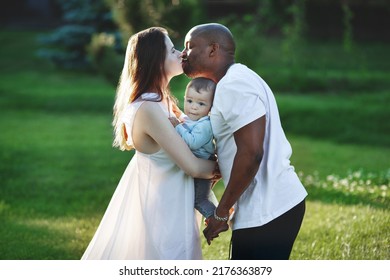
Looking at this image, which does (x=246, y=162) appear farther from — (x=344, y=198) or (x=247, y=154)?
(x=344, y=198)

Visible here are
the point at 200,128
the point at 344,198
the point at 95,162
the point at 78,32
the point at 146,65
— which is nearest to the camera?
the point at 200,128

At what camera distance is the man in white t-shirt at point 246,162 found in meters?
3.23

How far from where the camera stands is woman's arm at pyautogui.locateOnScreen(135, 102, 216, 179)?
3.51 metres

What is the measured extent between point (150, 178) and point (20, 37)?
625 inches

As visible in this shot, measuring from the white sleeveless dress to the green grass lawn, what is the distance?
1491 mm

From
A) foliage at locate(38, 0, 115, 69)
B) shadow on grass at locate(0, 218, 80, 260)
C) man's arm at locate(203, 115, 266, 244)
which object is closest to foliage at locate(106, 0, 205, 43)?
shadow on grass at locate(0, 218, 80, 260)

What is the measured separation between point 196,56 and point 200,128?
32 cm

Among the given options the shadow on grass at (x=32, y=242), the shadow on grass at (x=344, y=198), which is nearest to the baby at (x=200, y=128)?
the shadow on grass at (x=32, y=242)

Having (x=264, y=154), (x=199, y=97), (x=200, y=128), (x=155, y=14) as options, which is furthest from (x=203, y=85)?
(x=155, y=14)

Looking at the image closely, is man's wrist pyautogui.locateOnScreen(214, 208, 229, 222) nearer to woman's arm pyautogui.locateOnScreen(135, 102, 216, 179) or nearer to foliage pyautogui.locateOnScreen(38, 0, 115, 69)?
woman's arm pyautogui.locateOnScreen(135, 102, 216, 179)

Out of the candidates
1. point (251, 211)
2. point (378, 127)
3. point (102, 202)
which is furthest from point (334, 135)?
point (251, 211)

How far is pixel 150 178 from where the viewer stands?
3645 mm

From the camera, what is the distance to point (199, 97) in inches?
139

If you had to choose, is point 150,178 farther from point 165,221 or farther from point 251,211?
point 251,211
